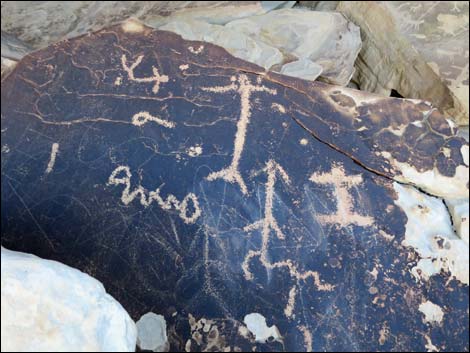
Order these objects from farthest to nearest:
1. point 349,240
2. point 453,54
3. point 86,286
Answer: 1. point 453,54
2. point 349,240
3. point 86,286

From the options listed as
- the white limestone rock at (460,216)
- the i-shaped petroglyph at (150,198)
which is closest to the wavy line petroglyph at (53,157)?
the i-shaped petroglyph at (150,198)

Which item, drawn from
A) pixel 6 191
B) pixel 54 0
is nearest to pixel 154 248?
pixel 6 191

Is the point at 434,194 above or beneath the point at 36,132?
beneath

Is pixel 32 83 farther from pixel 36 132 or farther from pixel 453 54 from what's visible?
pixel 453 54

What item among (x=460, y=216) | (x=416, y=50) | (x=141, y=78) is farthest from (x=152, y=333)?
(x=416, y=50)

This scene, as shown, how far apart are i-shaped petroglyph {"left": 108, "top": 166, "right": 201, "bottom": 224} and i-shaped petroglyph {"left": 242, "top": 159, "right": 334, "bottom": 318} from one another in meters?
0.14

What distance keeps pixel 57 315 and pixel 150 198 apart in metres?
0.46

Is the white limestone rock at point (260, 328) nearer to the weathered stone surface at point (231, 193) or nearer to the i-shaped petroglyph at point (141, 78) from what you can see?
the weathered stone surface at point (231, 193)

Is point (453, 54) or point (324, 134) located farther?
point (453, 54)

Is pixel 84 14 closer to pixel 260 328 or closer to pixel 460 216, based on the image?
pixel 260 328

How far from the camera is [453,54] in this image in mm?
1837

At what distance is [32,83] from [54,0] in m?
0.22

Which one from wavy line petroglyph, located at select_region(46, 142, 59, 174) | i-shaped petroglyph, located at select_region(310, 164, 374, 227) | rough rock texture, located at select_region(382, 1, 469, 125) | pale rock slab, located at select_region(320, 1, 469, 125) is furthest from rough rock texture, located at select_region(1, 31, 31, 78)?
rough rock texture, located at select_region(382, 1, 469, 125)

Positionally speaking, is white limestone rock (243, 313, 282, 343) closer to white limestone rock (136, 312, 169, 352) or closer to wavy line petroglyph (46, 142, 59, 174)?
white limestone rock (136, 312, 169, 352)
